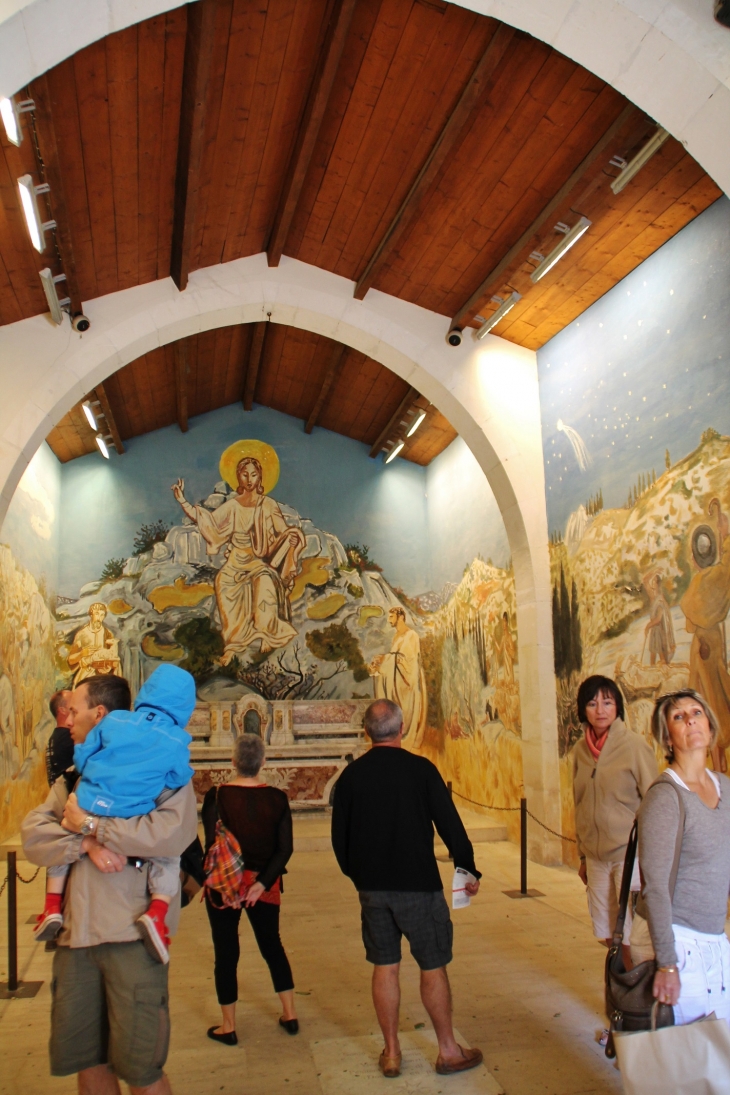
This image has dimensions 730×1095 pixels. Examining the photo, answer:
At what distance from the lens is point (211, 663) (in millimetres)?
13375

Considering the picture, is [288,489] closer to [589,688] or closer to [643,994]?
[589,688]

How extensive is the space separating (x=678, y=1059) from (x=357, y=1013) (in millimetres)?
2622

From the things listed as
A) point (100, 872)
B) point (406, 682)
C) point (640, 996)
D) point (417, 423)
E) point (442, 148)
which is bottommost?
point (640, 996)

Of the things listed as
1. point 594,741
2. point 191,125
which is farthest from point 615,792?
point 191,125

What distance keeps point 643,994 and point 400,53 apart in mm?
6392

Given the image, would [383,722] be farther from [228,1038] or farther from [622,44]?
[622,44]

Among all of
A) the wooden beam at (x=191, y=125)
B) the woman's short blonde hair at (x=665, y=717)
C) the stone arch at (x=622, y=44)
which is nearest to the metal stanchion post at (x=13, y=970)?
the woman's short blonde hair at (x=665, y=717)

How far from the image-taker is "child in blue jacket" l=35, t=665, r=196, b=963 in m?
2.41

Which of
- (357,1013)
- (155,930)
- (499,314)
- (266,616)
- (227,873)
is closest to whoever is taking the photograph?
(155,930)

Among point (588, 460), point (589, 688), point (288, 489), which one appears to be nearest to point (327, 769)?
point (288, 489)

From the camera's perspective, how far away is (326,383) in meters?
12.5

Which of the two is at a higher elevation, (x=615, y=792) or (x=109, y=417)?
(x=109, y=417)

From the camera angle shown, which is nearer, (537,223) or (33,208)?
(33,208)

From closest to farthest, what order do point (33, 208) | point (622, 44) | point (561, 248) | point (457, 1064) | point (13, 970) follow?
point (457, 1064), point (13, 970), point (622, 44), point (33, 208), point (561, 248)
